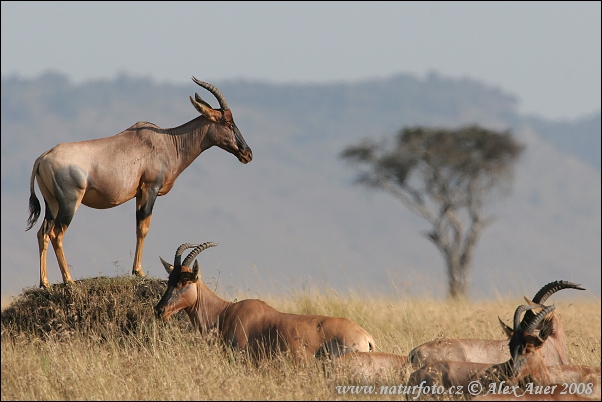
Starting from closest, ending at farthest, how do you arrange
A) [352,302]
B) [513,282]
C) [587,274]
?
[352,302], [513,282], [587,274]

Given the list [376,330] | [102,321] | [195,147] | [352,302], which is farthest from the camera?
[352,302]

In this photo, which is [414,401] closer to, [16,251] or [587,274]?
[16,251]

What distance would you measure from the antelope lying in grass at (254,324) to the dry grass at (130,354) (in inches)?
10.6

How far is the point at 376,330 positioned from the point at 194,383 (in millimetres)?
4904

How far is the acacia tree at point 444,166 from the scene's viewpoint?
1652 inches

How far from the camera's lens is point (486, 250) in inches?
7185

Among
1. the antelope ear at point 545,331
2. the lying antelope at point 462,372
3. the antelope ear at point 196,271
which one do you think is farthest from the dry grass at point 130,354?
the antelope ear at point 545,331

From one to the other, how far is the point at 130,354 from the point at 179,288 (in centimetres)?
97

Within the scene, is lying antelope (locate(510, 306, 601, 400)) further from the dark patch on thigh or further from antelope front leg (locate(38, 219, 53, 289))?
antelope front leg (locate(38, 219, 53, 289))

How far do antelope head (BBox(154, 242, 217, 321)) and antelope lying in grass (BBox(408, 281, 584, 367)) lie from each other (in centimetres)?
281

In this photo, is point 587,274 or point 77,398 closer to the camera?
point 77,398

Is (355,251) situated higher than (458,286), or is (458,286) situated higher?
(355,251)

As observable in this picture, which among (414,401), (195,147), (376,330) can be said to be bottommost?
(414,401)

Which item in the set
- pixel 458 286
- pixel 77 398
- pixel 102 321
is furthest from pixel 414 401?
pixel 458 286
